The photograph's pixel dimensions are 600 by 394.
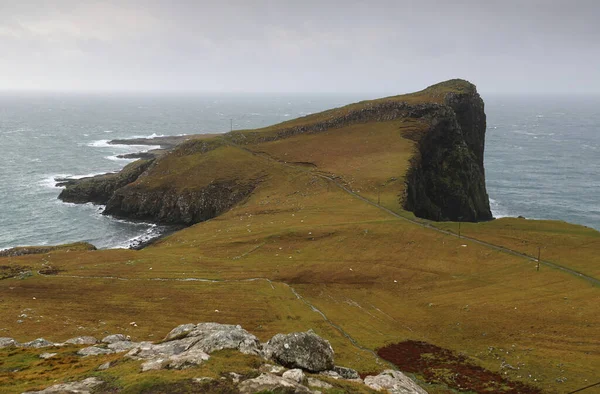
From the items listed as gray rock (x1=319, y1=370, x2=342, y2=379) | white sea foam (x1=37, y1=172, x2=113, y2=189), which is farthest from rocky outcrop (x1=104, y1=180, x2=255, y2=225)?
gray rock (x1=319, y1=370, x2=342, y2=379)

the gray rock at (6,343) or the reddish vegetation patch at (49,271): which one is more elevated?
the gray rock at (6,343)

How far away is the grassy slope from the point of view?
44.0 metres

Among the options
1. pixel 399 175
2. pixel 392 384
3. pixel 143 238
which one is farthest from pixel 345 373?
pixel 143 238

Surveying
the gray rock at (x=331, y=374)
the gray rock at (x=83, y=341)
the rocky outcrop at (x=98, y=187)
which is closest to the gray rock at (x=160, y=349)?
the gray rock at (x=83, y=341)

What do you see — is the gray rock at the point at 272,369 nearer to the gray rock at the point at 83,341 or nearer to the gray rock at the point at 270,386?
the gray rock at the point at 270,386

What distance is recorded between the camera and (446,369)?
38594mm

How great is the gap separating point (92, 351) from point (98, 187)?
4581 inches

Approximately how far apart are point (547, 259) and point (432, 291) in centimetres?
2054

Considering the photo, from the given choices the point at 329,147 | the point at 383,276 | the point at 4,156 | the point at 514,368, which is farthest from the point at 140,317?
the point at 4,156

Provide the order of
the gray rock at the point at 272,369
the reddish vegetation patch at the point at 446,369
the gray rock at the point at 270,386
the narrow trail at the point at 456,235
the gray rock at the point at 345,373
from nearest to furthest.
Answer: the gray rock at the point at 270,386 → the gray rock at the point at 272,369 → the gray rock at the point at 345,373 → the reddish vegetation patch at the point at 446,369 → the narrow trail at the point at 456,235

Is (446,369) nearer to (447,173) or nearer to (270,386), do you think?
(270,386)

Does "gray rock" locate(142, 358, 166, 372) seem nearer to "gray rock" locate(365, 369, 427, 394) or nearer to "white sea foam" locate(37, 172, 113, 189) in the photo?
"gray rock" locate(365, 369, 427, 394)

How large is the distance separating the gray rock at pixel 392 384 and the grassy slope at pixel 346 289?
25.5 ft

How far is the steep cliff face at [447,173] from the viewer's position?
120m
